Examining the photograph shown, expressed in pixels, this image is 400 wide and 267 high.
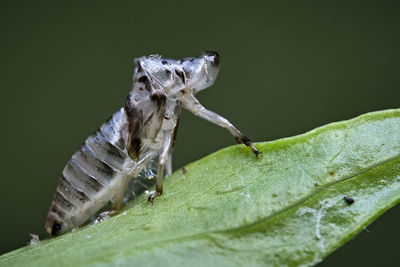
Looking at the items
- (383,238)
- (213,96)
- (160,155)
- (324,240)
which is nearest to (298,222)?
(324,240)

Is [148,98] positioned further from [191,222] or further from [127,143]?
[191,222]

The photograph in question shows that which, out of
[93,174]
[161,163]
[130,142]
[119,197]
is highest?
[130,142]

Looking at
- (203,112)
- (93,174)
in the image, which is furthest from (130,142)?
(203,112)

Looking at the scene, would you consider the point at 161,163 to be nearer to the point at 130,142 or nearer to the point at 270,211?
the point at 130,142

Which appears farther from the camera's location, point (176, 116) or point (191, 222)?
point (176, 116)

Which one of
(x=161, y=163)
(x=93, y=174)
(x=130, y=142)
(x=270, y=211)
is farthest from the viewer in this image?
(x=93, y=174)

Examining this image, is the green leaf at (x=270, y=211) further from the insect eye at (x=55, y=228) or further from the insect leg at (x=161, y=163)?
the insect eye at (x=55, y=228)

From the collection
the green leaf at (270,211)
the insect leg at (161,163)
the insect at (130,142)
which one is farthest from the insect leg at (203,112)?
the green leaf at (270,211)
